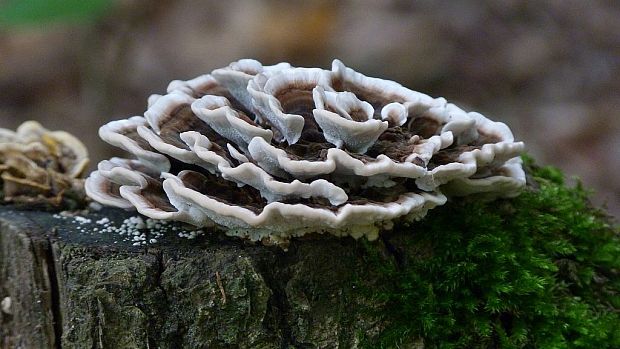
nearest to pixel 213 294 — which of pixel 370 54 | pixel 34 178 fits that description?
pixel 34 178

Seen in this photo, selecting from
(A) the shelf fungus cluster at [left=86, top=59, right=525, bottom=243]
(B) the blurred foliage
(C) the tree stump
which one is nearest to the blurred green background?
(B) the blurred foliage

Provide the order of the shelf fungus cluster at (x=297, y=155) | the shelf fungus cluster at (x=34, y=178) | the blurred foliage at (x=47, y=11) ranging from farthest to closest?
the blurred foliage at (x=47, y=11) → the shelf fungus cluster at (x=34, y=178) → the shelf fungus cluster at (x=297, y=155)

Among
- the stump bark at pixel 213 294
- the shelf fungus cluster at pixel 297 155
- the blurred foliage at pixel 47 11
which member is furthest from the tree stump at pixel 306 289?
the blurred foliage at pixel 47 11

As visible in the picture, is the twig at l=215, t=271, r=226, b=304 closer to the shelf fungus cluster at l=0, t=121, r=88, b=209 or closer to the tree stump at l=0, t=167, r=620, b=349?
the tree stump at l=0, t=167, r=620, b=349

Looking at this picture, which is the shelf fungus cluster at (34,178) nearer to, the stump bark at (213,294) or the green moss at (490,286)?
the stump bark at (213,294)

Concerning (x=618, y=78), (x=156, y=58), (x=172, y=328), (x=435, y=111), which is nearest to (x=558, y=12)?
Result: (x=618, y=78)

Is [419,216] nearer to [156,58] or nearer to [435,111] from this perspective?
[435,111]
